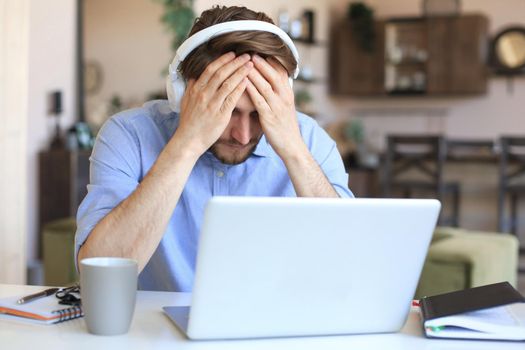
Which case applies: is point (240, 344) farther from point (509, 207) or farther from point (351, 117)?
point (351, 117)

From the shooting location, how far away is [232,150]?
5.04ft

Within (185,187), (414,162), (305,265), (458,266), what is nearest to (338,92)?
(414,162)

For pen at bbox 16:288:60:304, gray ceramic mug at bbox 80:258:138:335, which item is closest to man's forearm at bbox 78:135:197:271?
pen at bbox 16:288:60:304

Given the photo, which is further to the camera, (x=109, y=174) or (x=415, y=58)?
(x=415, y=58)

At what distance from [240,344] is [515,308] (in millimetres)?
492

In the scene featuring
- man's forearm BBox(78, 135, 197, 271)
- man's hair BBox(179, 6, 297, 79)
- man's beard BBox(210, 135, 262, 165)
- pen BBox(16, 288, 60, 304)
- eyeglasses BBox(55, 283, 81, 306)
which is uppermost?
man's hair BBox(179, 6, 297, 79)

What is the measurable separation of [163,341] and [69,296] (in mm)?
254

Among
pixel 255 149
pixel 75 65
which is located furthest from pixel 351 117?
pixel 255 149

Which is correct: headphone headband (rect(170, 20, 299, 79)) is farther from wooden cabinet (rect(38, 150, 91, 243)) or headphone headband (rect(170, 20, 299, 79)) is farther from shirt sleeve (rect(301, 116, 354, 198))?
wooden cabinet (rect(38, 150, 91, 243))

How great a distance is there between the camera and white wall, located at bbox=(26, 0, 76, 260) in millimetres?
4664

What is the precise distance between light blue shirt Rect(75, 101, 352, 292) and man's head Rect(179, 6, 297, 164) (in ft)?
0.23

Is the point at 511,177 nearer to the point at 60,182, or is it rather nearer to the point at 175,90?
the point at 60,182

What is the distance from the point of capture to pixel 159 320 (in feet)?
3.63

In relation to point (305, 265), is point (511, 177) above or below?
below
